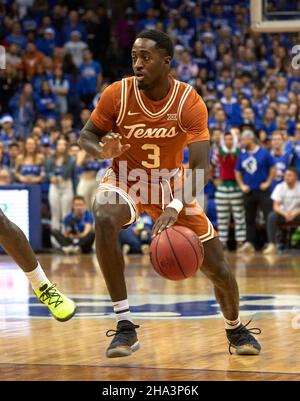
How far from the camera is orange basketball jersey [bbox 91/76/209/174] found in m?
6.31

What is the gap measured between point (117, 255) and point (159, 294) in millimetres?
4001

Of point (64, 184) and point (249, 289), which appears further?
point (64, 184)

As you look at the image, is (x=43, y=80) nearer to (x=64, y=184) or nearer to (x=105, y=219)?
(x=64, y=184)

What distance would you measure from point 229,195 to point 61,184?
3057 millimetres

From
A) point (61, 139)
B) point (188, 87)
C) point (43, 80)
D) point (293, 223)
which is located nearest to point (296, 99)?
point (293, 223)

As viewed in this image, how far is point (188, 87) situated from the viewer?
6414 mm

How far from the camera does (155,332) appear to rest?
23.5 feet

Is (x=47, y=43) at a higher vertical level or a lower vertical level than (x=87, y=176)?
higher

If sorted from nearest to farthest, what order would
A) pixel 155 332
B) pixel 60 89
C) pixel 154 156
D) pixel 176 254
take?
pixel 176 254 < pixel 154 156 < pixel 155 332 < pixel 60 89

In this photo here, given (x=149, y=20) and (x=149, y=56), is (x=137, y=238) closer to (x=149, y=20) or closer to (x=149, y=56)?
(x=149, y=20)

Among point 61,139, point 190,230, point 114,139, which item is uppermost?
point 114,139

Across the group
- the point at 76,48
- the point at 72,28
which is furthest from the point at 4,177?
the point at 72,28

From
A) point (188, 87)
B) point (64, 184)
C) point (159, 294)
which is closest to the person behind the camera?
point (188, 87)

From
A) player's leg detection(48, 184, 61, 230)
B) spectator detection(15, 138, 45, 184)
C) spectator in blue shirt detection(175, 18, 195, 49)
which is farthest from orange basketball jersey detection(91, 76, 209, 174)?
spectator in blue shirt detection(175, 18, 195, 49)
